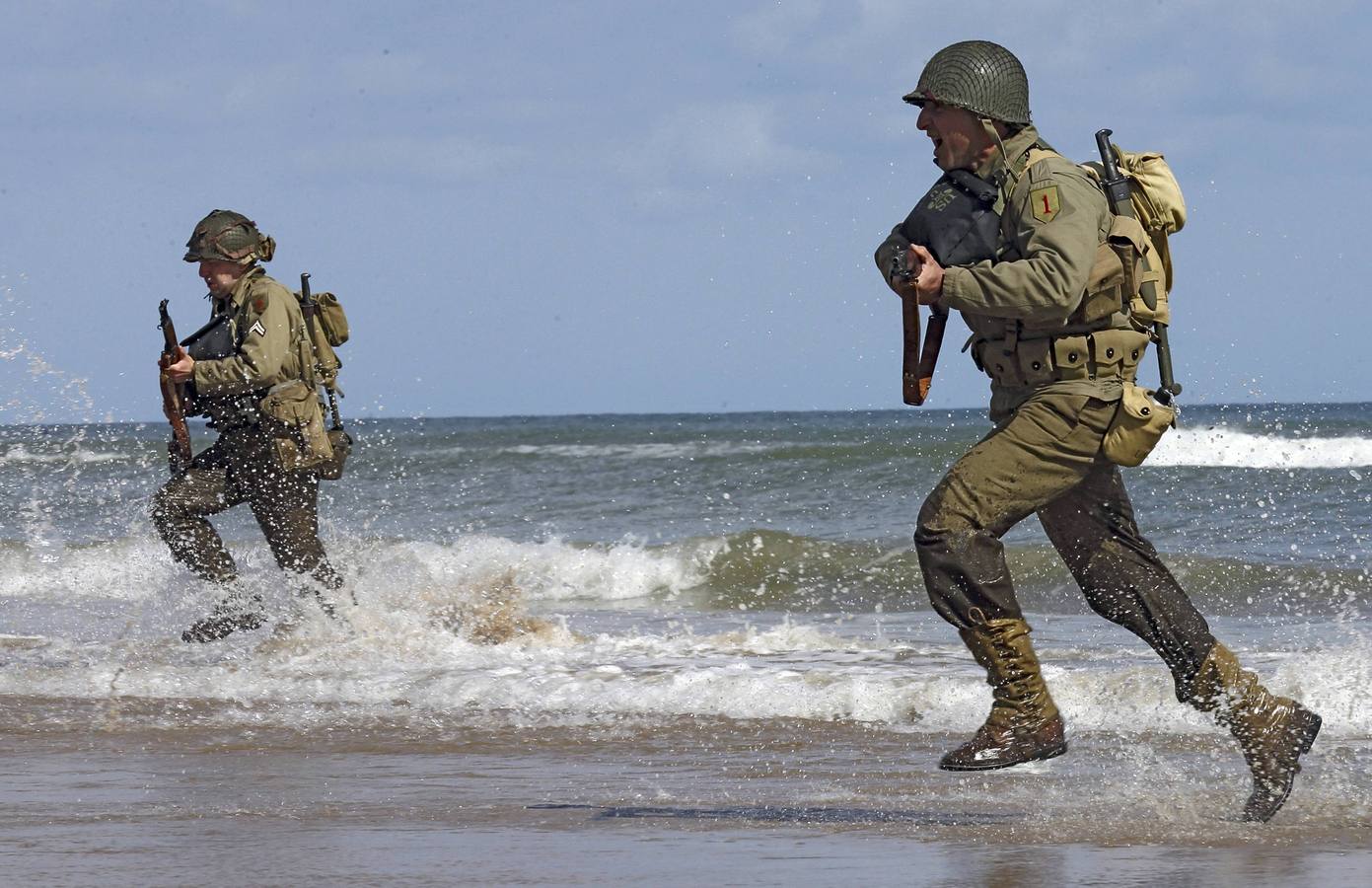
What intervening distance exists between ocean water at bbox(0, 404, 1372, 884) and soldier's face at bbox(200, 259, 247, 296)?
4.26ft

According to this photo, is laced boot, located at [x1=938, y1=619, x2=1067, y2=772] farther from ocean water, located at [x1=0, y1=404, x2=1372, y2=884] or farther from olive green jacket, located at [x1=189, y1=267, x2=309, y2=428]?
olive green jacket, located at [x1=189, y1=267, x2=309, y2=428]

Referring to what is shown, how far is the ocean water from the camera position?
4.03 m

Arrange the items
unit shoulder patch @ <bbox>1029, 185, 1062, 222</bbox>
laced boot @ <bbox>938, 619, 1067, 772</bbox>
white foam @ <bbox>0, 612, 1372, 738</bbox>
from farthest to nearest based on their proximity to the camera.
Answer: white foam @ <bbox>0, 612, 1372, 738</bbox>
laced boot @ <bbox>938, 619, 1067, 772</bbox>
unit shoulder patch @ <bbox>1029, 185, 1062, 222</bbox>

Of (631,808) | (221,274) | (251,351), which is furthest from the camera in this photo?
(221,274)

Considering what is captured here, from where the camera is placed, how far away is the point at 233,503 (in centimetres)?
693

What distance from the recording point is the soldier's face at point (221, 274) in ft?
21.7

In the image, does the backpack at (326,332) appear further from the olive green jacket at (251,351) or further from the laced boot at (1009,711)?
the laced boot at (1009,711)

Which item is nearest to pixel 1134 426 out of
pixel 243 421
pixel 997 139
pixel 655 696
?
pixel 997 139

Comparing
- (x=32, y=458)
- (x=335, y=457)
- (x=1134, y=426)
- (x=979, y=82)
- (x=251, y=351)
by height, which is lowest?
(x=32, y=458)

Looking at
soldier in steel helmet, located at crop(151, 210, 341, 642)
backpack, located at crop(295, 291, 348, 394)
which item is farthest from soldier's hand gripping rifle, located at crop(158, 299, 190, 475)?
backpack, located at crop(295, 291, 348, 394)

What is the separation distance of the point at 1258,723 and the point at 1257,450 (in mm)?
26745

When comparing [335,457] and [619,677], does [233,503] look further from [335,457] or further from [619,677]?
[619,677]

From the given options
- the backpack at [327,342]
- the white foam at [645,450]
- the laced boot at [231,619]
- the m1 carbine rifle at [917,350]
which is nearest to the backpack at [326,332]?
the backpack at [327,342]

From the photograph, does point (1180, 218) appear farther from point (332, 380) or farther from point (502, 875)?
point (332, 380)
